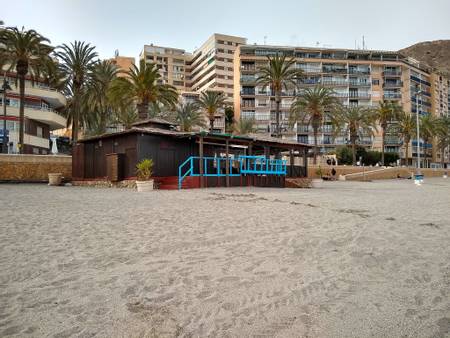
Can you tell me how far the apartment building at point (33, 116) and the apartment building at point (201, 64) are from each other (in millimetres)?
40198

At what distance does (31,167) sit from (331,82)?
71.3 metres

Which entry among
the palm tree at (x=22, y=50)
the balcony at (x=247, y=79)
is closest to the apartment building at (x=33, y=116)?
the palm tree at (x=22, y=50)

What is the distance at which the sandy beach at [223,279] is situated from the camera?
297 cm

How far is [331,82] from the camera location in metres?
81.8

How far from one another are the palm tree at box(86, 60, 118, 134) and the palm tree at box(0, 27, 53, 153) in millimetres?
4444

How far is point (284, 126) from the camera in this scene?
7750 cm

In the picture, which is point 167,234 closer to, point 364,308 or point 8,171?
point 364,308

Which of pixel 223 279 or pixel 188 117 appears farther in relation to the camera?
pixel 188 117

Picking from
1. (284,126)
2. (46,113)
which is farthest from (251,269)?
(284,126)

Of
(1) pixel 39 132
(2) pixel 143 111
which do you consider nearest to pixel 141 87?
(2) pixel 143 111

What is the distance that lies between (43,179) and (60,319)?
27396 mm

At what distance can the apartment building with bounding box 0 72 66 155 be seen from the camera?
41.8 meters

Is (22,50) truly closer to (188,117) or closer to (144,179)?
(144,179)

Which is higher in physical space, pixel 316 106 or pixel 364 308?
pixel 316 106
